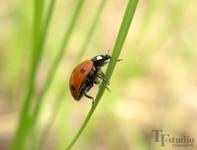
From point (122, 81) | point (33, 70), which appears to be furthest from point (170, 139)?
point (33, 70)

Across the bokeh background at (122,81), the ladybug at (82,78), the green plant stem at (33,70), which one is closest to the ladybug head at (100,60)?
the ladybug at (82,78)

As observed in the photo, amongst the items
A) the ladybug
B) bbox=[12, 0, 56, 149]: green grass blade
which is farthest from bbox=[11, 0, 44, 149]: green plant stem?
the ladybug

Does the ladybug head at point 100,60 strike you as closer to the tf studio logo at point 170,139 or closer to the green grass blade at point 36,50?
the green grass blade at point 36,50

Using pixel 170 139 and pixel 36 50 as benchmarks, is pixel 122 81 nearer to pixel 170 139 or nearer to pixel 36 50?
pixel 170 139

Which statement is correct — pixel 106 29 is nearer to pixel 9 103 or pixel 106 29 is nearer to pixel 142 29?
pixel 142 29

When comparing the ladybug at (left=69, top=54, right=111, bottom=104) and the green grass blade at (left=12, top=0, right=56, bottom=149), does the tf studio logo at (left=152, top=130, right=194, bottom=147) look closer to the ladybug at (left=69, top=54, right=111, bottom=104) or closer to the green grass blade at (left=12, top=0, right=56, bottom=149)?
the ladybug at (left=69, top=54, right=111, bottom=104)

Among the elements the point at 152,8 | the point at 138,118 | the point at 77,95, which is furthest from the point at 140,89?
the point at 77,95

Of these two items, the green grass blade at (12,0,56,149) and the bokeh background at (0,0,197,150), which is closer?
the green grass blade at (12,0,56,149)
